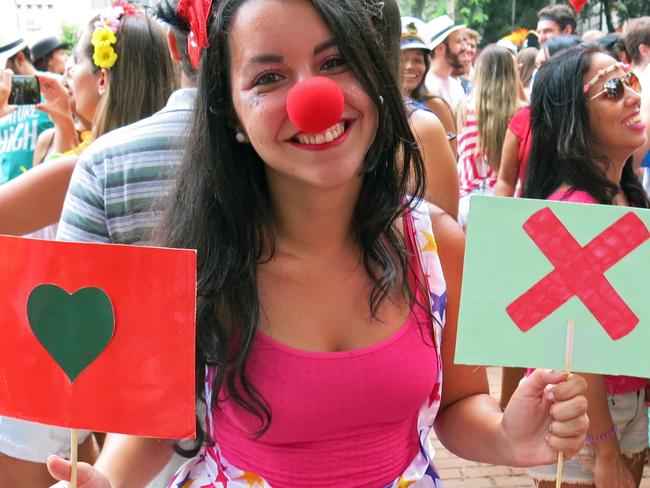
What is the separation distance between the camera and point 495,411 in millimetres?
1533

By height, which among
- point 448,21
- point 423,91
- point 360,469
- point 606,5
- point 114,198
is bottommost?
point 606,5

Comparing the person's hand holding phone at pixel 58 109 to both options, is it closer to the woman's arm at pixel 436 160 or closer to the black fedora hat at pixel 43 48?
the woman's arm at pixel 436 160

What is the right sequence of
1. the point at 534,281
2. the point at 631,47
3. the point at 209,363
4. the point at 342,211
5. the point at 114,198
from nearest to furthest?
the point at 534,281 < the point at 209,363 < the point at 342,211 < the point at 114,198 < the point at 631,47

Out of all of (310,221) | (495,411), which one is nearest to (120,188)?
(310,221)

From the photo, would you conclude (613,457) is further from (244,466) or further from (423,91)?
(423,91)

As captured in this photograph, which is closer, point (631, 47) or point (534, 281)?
point (534, 281)

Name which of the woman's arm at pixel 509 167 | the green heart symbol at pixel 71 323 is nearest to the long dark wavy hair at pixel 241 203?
the green heart symbol at pixel 71 323

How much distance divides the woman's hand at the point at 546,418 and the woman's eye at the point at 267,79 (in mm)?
706

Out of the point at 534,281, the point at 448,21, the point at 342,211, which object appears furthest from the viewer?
the point at 448,21

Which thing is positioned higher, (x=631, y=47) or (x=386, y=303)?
(x=386, y=303)

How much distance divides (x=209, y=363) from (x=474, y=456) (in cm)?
59

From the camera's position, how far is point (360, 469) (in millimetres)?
1438

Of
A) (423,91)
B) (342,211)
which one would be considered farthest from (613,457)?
(423,91)

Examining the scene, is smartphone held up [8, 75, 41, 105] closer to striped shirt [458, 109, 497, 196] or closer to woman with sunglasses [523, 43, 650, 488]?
woman with sunglasses [523, 43, 650, 488]
